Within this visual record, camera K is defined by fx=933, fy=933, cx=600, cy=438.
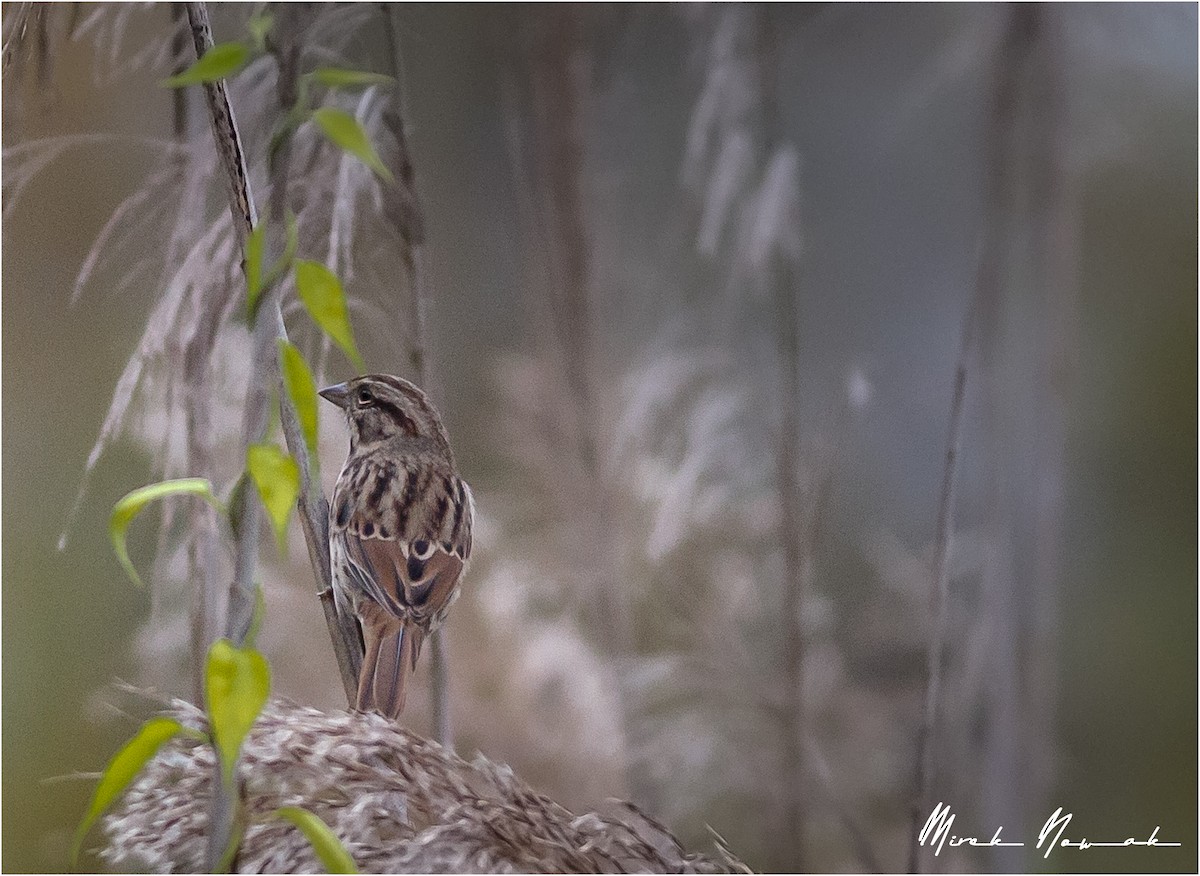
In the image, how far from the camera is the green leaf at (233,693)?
792 millimetres

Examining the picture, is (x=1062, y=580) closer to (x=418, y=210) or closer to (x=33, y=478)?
(x=418, y=210)

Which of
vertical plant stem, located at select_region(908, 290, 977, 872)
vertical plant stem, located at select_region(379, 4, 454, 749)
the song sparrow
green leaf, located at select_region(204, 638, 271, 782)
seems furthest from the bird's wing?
vertical plant stem, located at select_region(908, 290, 977, 872)

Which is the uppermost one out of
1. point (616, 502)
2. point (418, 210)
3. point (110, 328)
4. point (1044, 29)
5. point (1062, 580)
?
point (1044, 29)

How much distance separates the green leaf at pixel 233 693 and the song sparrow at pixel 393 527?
22 centimetres

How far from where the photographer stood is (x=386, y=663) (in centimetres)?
104

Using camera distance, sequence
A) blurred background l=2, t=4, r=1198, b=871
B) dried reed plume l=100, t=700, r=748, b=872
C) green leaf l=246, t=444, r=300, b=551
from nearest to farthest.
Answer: green leaf l=246, t=444, r=300, b=551 < dried reed plume l=100, t=700, r=748, b=872 < blurred background l=2, t=4, r=1198, b=871

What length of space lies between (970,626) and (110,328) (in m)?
1.07

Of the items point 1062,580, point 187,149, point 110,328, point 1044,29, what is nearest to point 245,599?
point 110,328

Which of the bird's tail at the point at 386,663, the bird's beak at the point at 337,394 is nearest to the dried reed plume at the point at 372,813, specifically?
the bird's tail at the point at 386,663

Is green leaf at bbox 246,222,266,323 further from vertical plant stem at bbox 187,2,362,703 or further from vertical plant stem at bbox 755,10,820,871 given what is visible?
vertical plant stem at bbox 755,10,820,871

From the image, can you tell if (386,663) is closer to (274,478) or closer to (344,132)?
(274,478)

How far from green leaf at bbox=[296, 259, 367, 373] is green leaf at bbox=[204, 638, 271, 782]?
0.94ft

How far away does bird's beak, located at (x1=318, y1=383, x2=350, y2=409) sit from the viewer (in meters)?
1.07

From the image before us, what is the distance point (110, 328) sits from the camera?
1.10 metres
